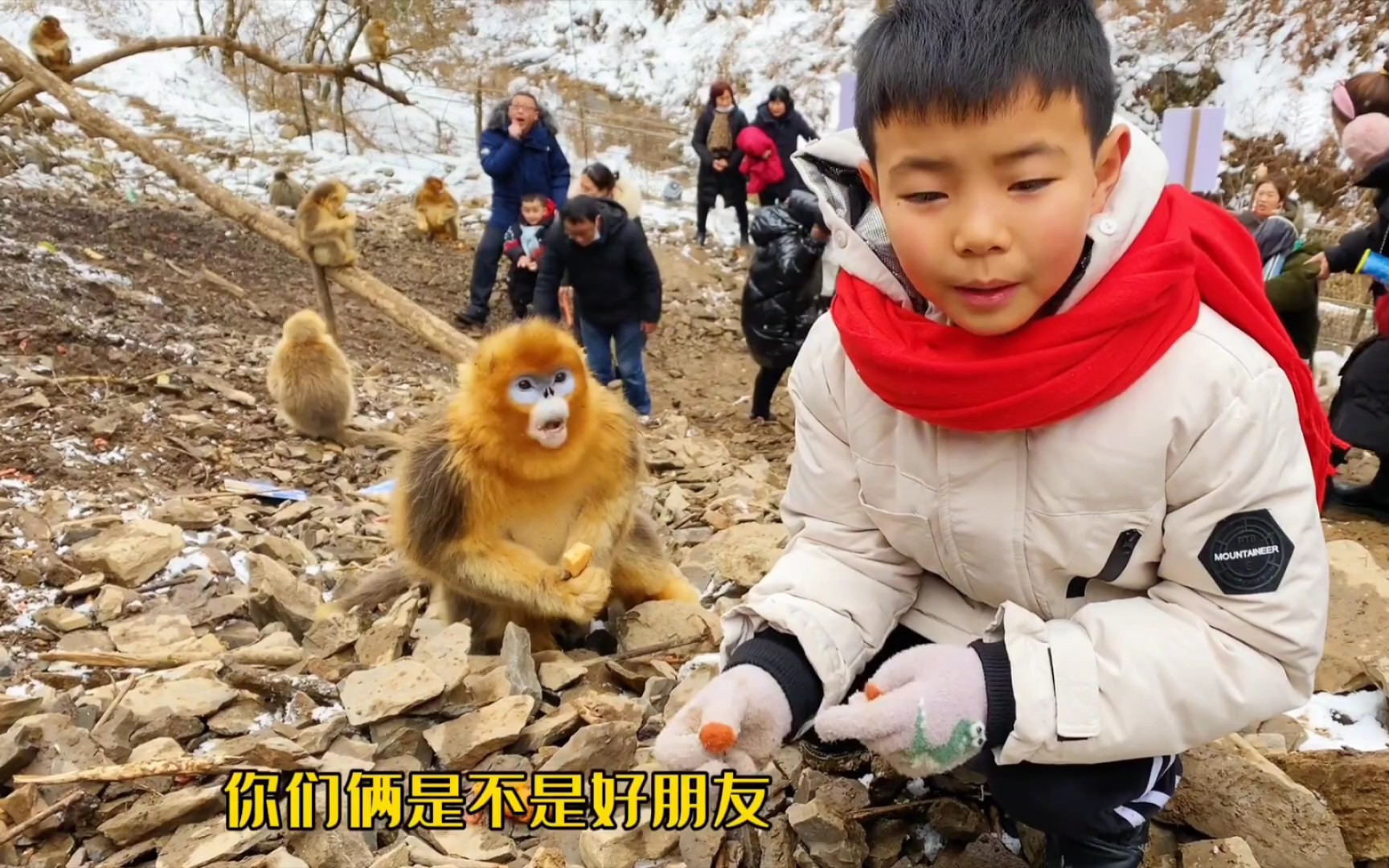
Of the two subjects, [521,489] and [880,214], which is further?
[521,489]

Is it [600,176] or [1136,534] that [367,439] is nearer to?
[600,176]

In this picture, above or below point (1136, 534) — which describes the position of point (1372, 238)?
above

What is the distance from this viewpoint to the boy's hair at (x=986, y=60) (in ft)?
3.87

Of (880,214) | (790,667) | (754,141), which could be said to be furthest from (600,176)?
(790,667)

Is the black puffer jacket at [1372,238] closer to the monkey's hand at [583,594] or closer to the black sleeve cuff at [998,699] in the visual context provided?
the monkey's hand at [583,594]

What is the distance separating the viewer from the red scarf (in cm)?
129

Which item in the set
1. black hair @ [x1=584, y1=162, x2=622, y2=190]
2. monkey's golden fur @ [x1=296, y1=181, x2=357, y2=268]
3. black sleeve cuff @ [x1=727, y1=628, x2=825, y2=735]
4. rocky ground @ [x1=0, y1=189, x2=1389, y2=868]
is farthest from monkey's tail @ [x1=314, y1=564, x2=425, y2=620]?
black hair @ [x1=584, y1=162, x2=622, y2=190]

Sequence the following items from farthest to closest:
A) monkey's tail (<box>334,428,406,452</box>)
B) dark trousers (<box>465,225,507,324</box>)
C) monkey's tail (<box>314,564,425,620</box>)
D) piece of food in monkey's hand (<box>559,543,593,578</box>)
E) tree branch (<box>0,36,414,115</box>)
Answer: dark trousers (<box>465,225,507,324</box>) → tree branch (<box>0,36,414,115</box>) → monkey's tail (<box>334,428,406,452</box>) → monkey's tail (<box>314,564,425,620</box>) → piece of food in monkey's hand (<box>559,543,593,578</box>)

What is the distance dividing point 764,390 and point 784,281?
94 centimetres

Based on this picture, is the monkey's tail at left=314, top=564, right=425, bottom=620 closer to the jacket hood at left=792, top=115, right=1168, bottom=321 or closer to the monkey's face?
the monkey's face

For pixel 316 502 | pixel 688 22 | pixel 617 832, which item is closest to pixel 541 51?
pixel 688 22

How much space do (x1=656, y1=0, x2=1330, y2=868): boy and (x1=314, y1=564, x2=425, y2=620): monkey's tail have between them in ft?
6.66
